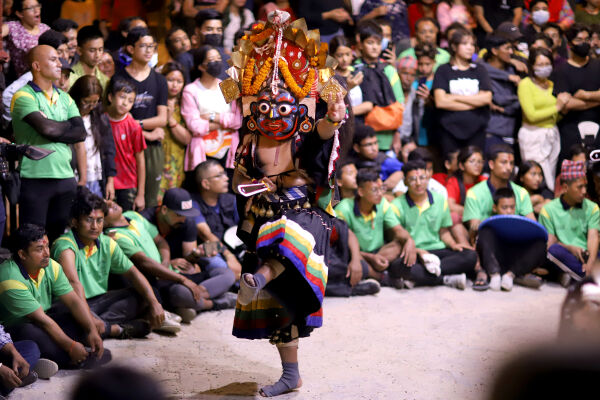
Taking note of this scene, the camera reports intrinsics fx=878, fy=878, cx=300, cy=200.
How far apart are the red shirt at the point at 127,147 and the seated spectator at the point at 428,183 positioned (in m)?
2.13

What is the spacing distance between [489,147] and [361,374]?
11.6 ft

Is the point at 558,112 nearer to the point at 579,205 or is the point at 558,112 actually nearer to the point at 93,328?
the point at 579,205

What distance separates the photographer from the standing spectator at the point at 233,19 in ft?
24.2

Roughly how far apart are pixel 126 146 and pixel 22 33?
102 centimetres

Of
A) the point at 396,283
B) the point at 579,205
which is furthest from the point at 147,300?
the point at 579,205

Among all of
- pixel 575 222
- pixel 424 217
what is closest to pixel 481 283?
pixel 424 217

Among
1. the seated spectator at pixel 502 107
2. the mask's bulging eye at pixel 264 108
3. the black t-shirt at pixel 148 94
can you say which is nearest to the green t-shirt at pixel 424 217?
the seated spectator at pixel 502 107

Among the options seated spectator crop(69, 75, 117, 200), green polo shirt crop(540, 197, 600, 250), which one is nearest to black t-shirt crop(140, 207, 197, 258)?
seated spectator crop(69, 75, 117, 200)

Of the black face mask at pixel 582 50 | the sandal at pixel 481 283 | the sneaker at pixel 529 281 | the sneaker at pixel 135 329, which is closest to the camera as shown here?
the sneaker at pixel 135 329

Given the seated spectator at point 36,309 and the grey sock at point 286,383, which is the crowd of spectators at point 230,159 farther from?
the grey sock at point 286,383

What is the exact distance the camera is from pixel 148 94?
6.09m

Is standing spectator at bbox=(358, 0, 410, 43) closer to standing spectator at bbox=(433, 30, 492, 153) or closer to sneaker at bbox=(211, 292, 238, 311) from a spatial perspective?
standing spectator at bbox=(433, 30, 492, 153)

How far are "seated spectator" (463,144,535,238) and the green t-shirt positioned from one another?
25 centimetres

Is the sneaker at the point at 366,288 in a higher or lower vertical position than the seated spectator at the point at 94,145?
lower
